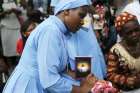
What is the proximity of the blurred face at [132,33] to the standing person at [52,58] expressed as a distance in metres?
0.94

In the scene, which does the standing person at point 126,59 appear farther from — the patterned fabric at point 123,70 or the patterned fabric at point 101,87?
the patterned fabric at point 101,87

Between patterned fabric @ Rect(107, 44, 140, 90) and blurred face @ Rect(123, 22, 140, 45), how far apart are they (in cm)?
12

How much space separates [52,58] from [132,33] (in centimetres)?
121

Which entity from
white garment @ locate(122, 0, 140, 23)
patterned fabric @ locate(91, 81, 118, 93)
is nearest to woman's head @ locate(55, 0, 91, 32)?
patterned fabric @ locate(91, 81, 118, 93)

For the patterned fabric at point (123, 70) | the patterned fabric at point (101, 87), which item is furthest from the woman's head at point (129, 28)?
the patterned fabric at point (101, 87)

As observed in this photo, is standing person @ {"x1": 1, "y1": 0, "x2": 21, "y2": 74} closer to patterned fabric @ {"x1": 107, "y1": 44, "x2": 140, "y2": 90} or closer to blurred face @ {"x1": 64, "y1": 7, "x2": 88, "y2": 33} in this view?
patterned fabric @ {"x1": 107, "y1": 44, "x2": 140, "y2": 90}

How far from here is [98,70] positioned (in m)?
4.27

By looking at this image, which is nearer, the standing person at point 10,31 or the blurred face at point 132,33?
the blurred face at point 132,33

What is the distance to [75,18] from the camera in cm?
399

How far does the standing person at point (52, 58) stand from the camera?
3922 mm

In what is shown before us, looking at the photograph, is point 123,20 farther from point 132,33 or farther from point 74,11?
point 74,11

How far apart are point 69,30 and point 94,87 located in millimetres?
505

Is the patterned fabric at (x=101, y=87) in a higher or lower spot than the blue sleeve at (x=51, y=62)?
lower

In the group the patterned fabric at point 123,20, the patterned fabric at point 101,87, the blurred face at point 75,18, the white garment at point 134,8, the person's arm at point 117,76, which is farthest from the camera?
the white garment at point 134,8
